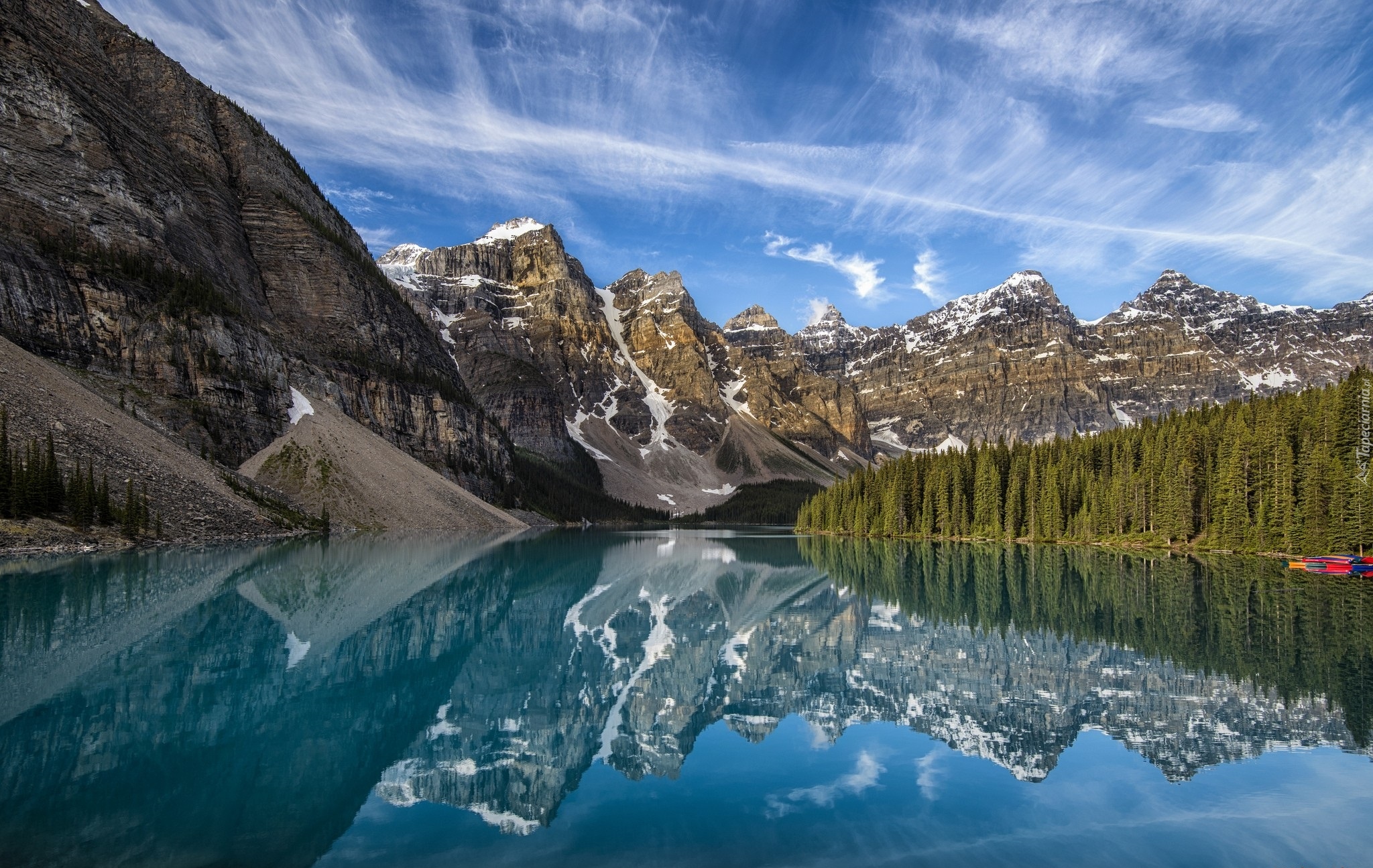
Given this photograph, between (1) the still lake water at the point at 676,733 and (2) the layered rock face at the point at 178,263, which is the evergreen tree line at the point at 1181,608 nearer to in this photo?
(1) the still lake water at the point at 676,733

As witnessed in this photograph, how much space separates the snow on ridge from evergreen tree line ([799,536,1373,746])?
68.0 meters

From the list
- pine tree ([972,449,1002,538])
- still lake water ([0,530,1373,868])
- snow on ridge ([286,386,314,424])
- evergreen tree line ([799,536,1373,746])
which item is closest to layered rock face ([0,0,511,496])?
snow on ridge ([286,386,314,424])

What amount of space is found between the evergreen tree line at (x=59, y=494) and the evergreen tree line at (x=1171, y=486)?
76.1 m

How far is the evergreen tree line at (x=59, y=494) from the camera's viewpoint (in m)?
44.5

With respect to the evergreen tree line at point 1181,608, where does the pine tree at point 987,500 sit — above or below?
above

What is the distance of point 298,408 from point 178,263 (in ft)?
67.7

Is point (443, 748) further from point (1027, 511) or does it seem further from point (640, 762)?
point (1027, 511)

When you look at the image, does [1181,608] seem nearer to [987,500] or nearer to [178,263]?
[987,500]

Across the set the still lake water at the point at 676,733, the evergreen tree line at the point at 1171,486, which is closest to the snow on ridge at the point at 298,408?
the still lake water at the point at 676,733

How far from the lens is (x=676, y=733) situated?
14.1m

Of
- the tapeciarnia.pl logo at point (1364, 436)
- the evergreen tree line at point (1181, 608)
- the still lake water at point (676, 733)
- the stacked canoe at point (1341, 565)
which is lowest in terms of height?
the still lake water at point (676, 733)

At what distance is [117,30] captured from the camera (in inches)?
4277

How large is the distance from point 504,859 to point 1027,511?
83.1 m

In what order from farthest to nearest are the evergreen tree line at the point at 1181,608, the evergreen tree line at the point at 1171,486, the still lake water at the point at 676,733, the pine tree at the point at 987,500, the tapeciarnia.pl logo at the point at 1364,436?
the pine tree at the point at 987,500 → the evergreen tree line at the point at 1171,486 → the tapeciarnia.pl logo at the point at 1364,436 → the evergreen tree line at the point at 1181,608 → the still lake water at the point at 676,733
